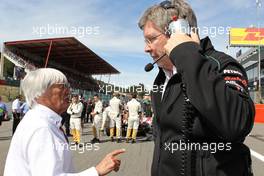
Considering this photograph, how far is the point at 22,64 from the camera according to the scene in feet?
129

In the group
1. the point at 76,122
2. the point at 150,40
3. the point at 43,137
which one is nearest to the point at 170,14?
the point at 150,40

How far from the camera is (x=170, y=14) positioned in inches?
74.1

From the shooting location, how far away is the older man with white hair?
2.18 metres

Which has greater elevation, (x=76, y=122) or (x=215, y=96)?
(x=215, y=96)

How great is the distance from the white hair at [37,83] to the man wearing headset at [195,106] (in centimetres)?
78

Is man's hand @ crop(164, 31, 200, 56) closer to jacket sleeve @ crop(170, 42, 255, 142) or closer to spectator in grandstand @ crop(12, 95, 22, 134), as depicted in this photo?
jacket sleeve @ crop(170, 42, 255, 142)

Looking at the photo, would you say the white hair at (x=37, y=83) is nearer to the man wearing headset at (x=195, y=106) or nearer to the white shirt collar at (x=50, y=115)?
the white shirt collar at (x=50, y=115)

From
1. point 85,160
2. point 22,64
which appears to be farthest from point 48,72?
point 22,64

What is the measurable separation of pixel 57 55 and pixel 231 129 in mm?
45021

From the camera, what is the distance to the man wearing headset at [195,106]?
4.97ft

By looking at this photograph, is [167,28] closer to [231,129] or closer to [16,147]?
[231,129]

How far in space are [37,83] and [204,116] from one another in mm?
1298

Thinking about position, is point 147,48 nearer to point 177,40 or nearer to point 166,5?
point 166,5

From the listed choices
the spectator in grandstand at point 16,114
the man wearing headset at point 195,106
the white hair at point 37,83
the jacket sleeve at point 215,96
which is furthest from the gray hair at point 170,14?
the spectator in grandstand at point 16,114
